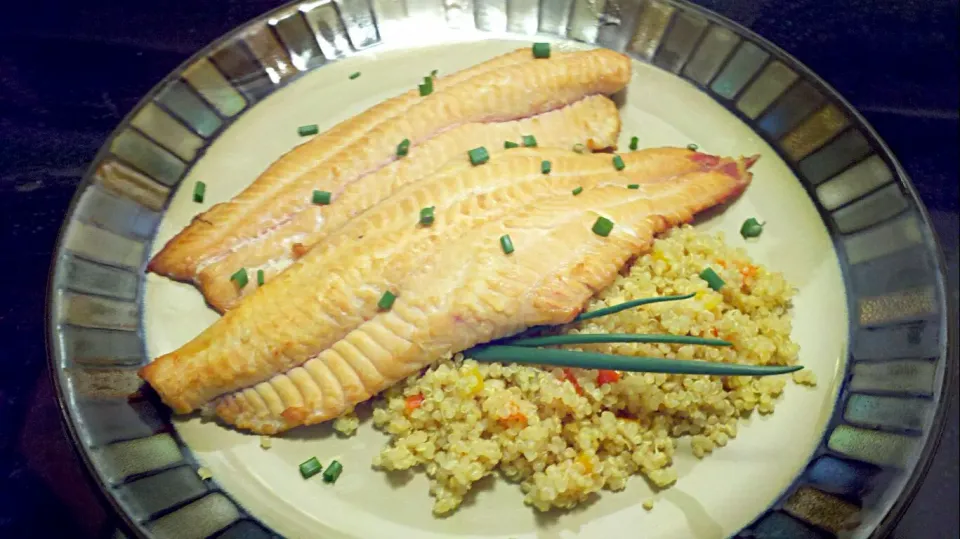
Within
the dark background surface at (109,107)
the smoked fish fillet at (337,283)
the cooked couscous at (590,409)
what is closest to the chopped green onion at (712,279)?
the cooked couscous at (590,409)

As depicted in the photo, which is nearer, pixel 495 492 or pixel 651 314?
pixel 495 492

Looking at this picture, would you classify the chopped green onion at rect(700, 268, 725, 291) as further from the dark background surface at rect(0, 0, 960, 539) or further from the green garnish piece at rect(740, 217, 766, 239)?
the dark background surface at rect(0, 0, 960, 539)

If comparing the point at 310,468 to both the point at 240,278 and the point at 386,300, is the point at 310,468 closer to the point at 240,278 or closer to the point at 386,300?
the point at 386,300

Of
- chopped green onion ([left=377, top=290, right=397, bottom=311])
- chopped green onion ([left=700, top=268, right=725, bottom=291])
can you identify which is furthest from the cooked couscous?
chopped green onion ([left=377, top=290, right=397, bottom=311])

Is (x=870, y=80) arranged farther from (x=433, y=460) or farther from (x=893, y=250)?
(x=433, y=460)

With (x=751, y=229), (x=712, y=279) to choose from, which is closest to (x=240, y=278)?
(x=712, y=279)

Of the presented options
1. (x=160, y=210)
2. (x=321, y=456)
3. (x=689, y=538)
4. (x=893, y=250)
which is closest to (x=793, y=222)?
(x=893, y=250)

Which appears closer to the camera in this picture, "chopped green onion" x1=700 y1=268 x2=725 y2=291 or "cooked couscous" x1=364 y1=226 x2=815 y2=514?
"cooked couscous" x1=364 y1=226 x2=815 y2=514
